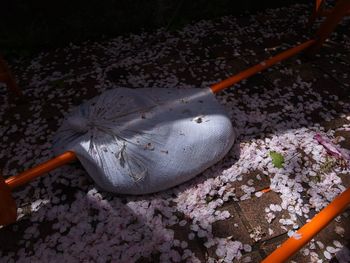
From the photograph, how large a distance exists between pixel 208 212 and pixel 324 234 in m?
0.85

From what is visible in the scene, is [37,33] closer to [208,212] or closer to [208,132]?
[208,132]

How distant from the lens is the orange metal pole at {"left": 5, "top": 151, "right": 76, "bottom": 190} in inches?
74.2

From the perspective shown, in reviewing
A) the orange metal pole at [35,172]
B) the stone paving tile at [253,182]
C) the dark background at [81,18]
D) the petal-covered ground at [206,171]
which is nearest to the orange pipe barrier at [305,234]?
the petal-covered ground at [206,171]

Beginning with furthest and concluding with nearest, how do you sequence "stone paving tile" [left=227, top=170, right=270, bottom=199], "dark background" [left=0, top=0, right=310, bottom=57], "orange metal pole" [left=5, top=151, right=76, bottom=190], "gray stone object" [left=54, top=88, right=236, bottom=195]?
1. "dark background" [left=0, top=0, right=310, bottom=57]
2. "stone paving tile" [left=227, top=170, right=270, bottom=199]
3. "gray stone object" [left=54, top=88, right=236, bottom=195]
4. "orange metal pole" [left=5, top=151, right=76, bottom=190]

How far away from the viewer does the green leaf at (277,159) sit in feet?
8.49

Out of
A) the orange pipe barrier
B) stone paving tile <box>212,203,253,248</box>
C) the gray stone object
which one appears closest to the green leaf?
the gray stone object

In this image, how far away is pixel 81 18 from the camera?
3594 millimetres

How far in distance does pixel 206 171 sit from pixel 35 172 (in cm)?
128

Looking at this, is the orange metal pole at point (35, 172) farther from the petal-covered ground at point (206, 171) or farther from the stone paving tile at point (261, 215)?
the stone paving tile at point (261, 215)

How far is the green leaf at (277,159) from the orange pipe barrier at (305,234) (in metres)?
0.76

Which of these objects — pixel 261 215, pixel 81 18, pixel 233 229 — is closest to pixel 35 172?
pixel 233 229

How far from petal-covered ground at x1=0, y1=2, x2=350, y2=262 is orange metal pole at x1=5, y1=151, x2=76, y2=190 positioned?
366 millimetres

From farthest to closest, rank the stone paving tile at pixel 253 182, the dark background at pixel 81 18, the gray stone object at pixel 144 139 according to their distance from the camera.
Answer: the dark background at pixel 81 18 < the stone paving tile at pixel 253 182 < the gray stone object at pixel 144 139

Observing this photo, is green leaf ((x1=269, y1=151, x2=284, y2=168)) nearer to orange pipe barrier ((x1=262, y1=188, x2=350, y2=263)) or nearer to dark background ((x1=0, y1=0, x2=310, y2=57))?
orange pipe barrier ((x1=262, y1=188, x2=350, y2=263))
